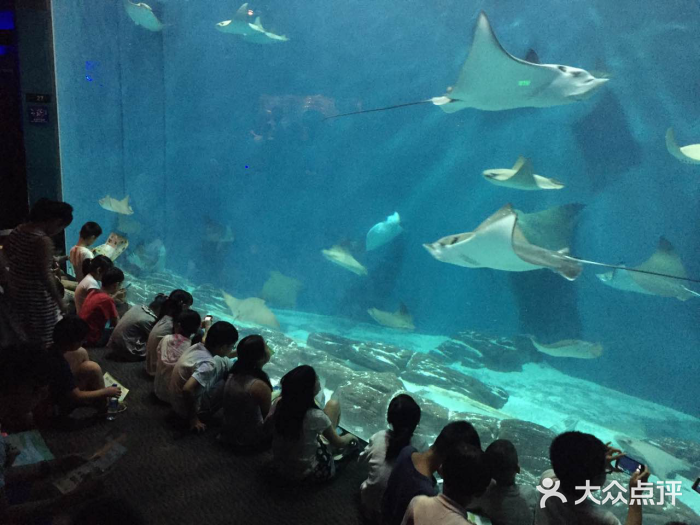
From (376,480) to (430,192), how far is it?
42.7ft

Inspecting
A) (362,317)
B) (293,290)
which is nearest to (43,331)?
(293,290)

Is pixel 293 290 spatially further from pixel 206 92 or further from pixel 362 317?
pixel 206 92

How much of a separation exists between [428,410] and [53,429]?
3.13 meters

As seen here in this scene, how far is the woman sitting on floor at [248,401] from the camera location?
2666 mm

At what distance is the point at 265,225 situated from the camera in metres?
16.9

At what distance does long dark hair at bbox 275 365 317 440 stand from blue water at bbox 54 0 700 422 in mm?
6846

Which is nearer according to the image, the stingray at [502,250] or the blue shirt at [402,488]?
the blue shirt at [402,488]

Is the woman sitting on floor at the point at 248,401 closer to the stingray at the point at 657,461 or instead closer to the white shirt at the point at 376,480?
the white shirt at the point at 376,480

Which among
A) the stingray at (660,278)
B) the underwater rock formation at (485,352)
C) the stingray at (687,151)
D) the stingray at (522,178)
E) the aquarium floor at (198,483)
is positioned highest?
the stingray at (687,151)

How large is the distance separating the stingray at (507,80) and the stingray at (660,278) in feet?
13.6

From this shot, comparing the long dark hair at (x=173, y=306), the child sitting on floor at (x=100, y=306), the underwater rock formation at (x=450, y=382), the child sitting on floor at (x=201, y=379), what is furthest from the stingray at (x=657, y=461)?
the child sitting on floor at (x=100, y=306)

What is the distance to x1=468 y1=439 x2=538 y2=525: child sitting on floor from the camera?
1.97 m

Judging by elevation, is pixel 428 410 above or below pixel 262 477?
below

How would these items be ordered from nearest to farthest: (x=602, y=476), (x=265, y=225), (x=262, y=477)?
(x=602, y=476) → (x=262, y=477) → (x=265, y=225)
